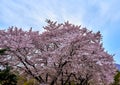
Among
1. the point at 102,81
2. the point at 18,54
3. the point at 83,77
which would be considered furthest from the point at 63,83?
the point at 18,54

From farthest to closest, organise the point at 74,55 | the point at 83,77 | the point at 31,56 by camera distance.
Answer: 1. the point at 83,77
2. the point at 31,56
3. the point at 74,55

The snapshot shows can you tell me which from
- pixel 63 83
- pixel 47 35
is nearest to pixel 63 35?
pixel 47 35

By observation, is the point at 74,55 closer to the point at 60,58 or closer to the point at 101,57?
the point at 60,58

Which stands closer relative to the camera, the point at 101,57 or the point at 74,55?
the point at 74,55

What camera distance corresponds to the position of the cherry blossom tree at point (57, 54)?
58.6 ft

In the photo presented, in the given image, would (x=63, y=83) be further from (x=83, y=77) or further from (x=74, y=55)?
(x=74, y=55)

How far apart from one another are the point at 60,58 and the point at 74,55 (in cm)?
88

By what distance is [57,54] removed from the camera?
17.7 metres

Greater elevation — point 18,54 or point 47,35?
point 47,35

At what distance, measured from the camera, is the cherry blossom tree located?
1788 centimetres

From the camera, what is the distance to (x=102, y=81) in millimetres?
20359

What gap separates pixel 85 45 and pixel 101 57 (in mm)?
1699

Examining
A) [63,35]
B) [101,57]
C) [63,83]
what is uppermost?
[63,35]

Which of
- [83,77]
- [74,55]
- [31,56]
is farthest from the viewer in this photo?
[83,77]
